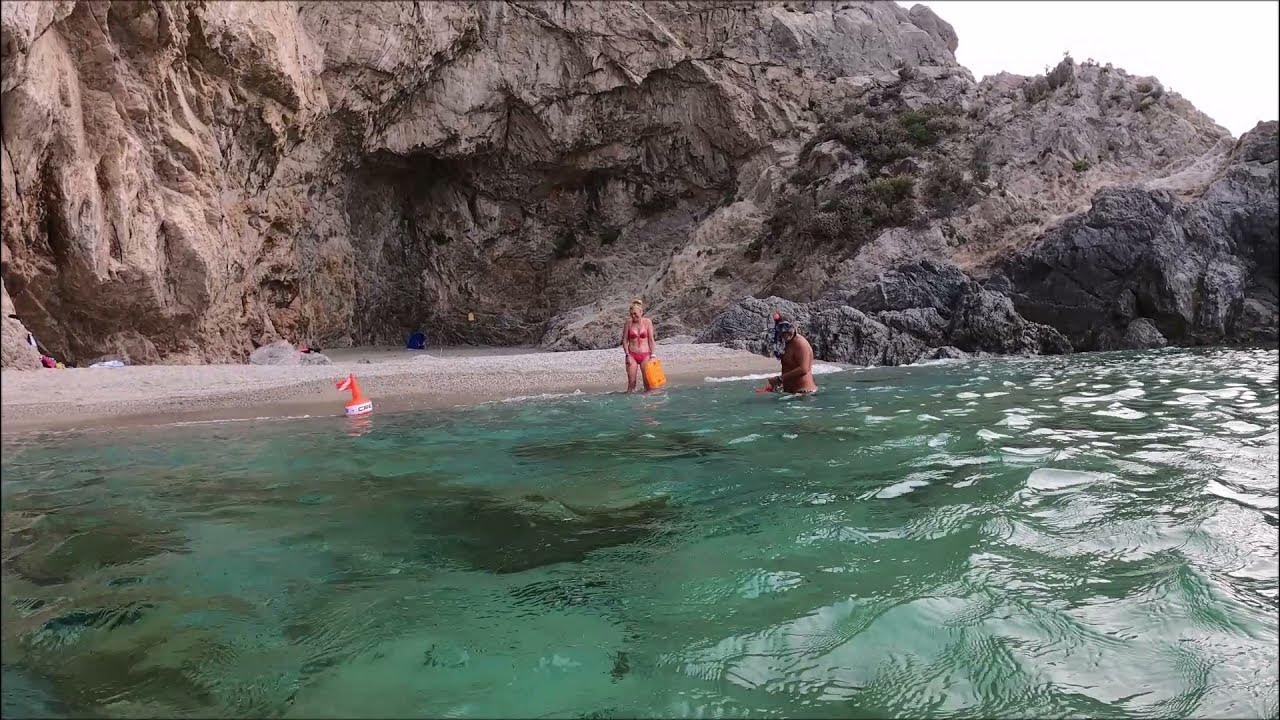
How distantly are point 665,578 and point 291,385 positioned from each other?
1009 cm

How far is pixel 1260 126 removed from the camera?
808 inches

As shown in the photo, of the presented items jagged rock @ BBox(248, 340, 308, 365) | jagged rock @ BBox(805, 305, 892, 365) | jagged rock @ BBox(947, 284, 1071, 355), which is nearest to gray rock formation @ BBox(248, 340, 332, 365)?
jagged rock @ BBox(248, 340, 308, 365)

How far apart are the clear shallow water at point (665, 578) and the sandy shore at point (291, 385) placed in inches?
115

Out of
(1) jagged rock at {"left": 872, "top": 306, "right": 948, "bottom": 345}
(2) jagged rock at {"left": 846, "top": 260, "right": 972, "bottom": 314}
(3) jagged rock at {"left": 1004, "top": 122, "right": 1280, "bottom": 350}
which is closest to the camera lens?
(1) jagged rock at {"left": 872, "top": 306, "right": 948, "bottom": 345}

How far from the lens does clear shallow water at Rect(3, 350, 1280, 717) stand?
270cm

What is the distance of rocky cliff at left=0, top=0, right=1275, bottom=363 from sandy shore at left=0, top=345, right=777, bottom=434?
2952 mm

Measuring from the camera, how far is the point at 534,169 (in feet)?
97.6

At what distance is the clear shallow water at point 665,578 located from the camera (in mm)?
2695

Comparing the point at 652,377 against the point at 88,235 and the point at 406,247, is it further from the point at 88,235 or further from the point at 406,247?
the point at 406,247

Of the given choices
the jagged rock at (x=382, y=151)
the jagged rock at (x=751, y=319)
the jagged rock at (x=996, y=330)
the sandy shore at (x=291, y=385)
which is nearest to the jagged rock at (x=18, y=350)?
the sandy shore at (x=291, y=385)

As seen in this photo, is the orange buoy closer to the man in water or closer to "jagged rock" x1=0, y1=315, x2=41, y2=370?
"jagged rock" x1=0, y1=315, x2=41, y2=370

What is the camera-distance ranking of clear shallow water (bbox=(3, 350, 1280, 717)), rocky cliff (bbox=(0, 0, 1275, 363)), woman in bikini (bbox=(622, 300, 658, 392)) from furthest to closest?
rocky cliff (bbox=(0, 0, 1275, 363)), woman in bikini (bbox=(622, 300, 658, 392)), clear shallow water (bbox=(3, 350, 1280, 717))

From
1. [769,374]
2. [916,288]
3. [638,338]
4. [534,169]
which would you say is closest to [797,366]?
[638,338]

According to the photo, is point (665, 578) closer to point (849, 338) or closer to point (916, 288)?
point (849, 338)
